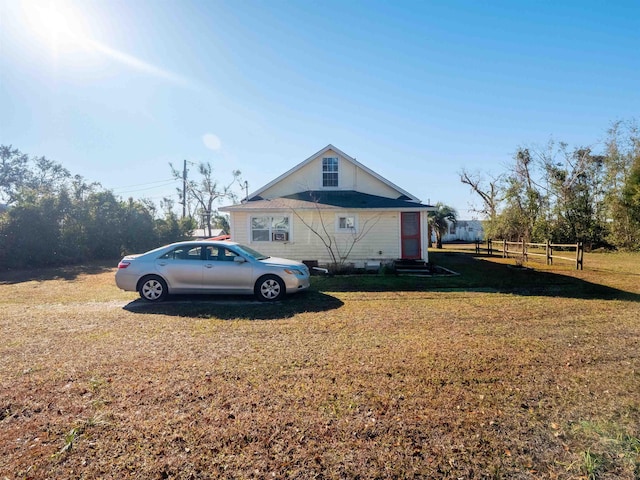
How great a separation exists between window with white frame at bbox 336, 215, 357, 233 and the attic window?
10.4 feet

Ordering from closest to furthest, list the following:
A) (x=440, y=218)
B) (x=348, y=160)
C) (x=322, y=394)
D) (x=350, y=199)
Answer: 1. (x=322, y=394)
2. (x=350, y=199)
3. (x=348, y=160)
4. (x=440, y=218)

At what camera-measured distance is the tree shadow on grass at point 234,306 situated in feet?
21.9

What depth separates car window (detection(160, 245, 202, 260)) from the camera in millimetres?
8031

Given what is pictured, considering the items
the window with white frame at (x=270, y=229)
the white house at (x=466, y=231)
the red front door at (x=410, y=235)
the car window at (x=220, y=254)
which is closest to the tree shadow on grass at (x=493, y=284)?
the red front door at (x=410, y=235)

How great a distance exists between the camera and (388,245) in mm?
13820

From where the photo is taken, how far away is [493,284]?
404 inches

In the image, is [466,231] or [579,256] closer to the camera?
[579,256]

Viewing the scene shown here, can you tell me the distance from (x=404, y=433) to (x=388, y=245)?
11378 millimetres

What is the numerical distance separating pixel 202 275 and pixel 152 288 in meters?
1.23

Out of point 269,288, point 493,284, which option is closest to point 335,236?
point 493,284

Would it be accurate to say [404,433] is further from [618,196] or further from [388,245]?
[618,196]

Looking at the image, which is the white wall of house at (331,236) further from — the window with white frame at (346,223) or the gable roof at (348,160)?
the gable roof at (348,160)

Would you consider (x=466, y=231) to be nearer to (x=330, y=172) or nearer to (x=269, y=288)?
(x=330, y=172)

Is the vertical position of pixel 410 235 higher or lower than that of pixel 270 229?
lower
